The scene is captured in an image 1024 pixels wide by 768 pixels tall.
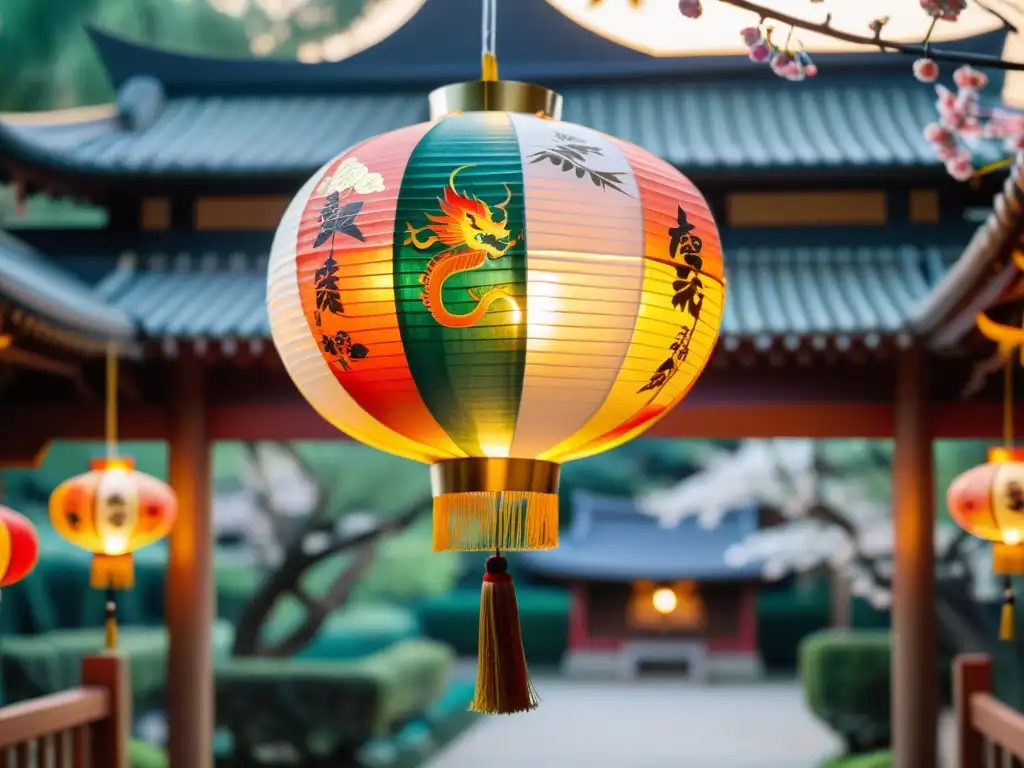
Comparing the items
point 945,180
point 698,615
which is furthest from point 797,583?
point 945,180

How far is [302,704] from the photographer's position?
10992 mm

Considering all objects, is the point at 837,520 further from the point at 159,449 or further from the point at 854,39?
the point at 854,39

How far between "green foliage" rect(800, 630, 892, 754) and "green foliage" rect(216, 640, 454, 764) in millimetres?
3922

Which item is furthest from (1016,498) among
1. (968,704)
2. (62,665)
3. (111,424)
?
(62,665)

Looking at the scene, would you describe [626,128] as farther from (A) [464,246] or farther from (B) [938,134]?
(A) [464,246]

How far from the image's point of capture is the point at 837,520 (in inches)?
457

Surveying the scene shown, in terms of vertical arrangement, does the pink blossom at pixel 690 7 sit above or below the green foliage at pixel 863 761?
above

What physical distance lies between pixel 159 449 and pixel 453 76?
8025mm

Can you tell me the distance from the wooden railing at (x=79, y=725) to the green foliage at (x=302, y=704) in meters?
6.26

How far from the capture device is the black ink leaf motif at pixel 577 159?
8.54ft

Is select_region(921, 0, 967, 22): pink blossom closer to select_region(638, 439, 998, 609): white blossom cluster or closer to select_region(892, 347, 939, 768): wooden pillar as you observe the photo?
select_region(892, 347, 939, 768): wooden pillar

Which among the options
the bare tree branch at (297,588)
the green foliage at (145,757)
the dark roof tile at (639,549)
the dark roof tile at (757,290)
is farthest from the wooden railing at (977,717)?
the dark roof tile at (639,549)

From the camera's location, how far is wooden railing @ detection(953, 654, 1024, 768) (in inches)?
172

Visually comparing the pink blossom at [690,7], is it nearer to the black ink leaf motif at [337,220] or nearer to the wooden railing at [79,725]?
the black ink leaf motif at [337,220]
